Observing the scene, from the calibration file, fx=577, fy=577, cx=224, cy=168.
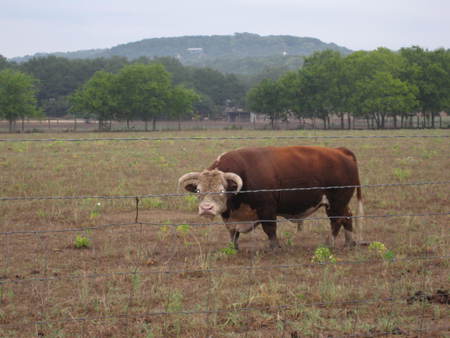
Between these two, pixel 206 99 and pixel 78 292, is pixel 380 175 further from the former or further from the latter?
pixel 206 99

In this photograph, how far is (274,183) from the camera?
1030cm

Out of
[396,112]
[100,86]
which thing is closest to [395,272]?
[396,112]

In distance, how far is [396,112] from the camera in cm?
8056

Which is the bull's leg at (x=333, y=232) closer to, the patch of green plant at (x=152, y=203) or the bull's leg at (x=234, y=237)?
the bull's leg at (x=234, y=237)

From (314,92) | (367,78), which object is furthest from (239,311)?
(314,92)

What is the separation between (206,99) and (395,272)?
135558 millimetres

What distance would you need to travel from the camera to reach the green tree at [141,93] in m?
85.2

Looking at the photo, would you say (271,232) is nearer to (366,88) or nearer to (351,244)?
(351,244)

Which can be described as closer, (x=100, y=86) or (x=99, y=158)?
(x=99, y=158)

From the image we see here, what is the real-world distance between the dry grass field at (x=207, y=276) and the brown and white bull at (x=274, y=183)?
0.58 meters

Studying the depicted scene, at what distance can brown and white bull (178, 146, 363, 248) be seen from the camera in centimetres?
1000

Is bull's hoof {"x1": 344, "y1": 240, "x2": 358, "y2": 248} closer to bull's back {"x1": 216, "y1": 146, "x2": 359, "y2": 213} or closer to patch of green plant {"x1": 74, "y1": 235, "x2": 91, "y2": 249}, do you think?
bull's back {"x1": 216, "y1": 146, "x2": 359, "y2": 213}

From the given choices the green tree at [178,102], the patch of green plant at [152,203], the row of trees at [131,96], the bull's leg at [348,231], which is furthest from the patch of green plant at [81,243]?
the green tree at [178,102]

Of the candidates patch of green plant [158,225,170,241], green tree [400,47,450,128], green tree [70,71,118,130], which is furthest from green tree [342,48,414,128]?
patch of green plant [158,225,170,241]
